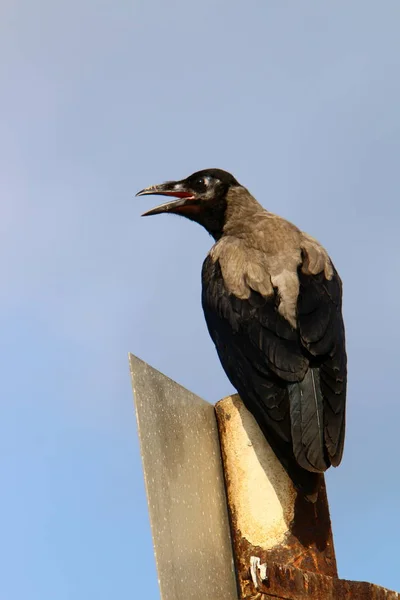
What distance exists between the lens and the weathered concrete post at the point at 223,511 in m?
3.34

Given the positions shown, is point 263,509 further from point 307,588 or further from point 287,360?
point 287,360

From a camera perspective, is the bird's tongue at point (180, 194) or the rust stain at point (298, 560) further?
the bird's tongue at point (180, 194)

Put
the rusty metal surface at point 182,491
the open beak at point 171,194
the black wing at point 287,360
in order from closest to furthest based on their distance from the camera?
1. the rusty metal surface at point 182,491
2. the black wing at point 287,360
3. the open beak at point 171,194

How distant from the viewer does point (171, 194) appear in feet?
21.8

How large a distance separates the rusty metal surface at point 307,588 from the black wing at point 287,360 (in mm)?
483

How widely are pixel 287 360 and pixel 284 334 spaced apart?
0.17 meters

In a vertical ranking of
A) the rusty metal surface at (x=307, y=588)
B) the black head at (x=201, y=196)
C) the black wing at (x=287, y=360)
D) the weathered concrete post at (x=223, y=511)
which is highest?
the black head at (x=201, y=196)

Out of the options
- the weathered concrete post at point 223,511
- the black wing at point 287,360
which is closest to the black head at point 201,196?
the black wing at point 287,360

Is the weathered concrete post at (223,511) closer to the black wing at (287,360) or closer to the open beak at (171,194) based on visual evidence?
the black wing at (287,360)

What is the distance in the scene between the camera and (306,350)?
4.46 m

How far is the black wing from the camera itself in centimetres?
419

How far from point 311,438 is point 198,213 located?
275 cm

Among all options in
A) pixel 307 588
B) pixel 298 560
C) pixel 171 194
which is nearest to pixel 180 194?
pixel 171 194

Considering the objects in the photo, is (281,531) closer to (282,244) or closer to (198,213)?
(282,244)
